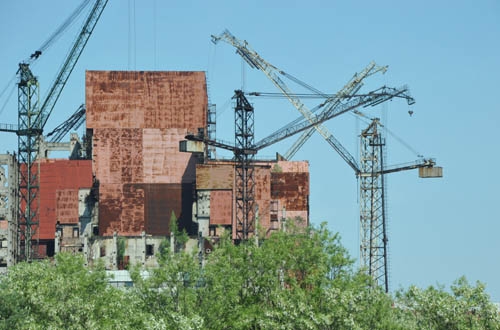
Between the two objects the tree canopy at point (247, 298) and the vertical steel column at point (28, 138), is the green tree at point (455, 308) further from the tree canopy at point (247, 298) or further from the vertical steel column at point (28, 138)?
the vertical steel column at point (28, 138)

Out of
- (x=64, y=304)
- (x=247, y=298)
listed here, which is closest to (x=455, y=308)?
(x=247, y=298)

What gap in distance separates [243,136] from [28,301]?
10124 cm

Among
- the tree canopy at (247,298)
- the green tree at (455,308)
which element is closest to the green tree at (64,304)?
the tree canopy at (247,298)

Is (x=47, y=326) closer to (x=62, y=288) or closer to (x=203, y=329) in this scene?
(x=62, y=288)

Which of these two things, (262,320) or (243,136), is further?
(243,136)

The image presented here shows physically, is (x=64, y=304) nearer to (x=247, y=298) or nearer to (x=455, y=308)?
(x=247, y=298)

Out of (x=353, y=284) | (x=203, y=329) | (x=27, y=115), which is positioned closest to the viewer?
(x=203, y=329)

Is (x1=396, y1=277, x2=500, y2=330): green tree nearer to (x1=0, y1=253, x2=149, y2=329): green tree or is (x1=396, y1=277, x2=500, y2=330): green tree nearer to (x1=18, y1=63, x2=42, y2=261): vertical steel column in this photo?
(x1=0, y1=253, x2=149, y2=329): green tree

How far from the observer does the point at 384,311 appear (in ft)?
322

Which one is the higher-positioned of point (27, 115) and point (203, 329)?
point (27, 115)

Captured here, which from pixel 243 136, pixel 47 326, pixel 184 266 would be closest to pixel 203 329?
pixel 184 266

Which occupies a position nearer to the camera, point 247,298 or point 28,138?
point 247,298

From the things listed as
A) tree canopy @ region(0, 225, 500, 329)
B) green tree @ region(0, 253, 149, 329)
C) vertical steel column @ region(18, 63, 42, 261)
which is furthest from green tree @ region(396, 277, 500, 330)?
vertical steel column @ region(18, 63, 42, 261)

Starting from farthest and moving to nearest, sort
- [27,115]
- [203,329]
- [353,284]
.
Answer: [27,115], [353,284], [203,329]
